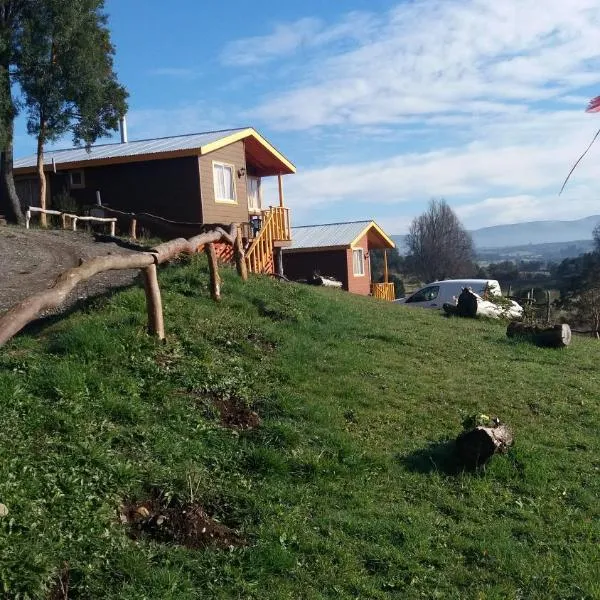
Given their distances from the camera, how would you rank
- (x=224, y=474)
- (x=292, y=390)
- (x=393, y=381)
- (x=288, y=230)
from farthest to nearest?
(x=288, y=230) < (x=393, y=381) < (x=292, y=390) < (x=224, y=474)

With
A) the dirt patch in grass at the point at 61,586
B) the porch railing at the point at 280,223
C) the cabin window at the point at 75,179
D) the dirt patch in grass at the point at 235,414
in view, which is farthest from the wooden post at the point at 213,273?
the cabin window at the point at 75,179

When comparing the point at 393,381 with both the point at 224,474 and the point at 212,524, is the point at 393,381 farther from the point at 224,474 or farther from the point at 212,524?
the point at 212,524

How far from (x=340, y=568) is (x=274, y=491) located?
3.04 feet

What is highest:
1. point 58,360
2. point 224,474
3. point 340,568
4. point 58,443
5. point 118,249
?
point 118,249

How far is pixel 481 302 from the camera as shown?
54.9ft

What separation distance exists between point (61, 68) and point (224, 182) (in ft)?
18.6

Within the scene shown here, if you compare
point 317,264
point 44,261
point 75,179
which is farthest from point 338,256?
point 44,261

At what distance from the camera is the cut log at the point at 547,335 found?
466 inches

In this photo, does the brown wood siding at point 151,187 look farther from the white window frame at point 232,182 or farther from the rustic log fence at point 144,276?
the rustic log fence at point 144,276

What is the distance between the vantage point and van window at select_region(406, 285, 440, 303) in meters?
22.5

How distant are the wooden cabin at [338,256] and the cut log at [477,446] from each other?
2450cm

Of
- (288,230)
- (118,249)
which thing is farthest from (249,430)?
(288,230)

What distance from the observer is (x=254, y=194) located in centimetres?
2756

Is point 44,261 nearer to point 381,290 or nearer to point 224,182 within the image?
point 224,182
